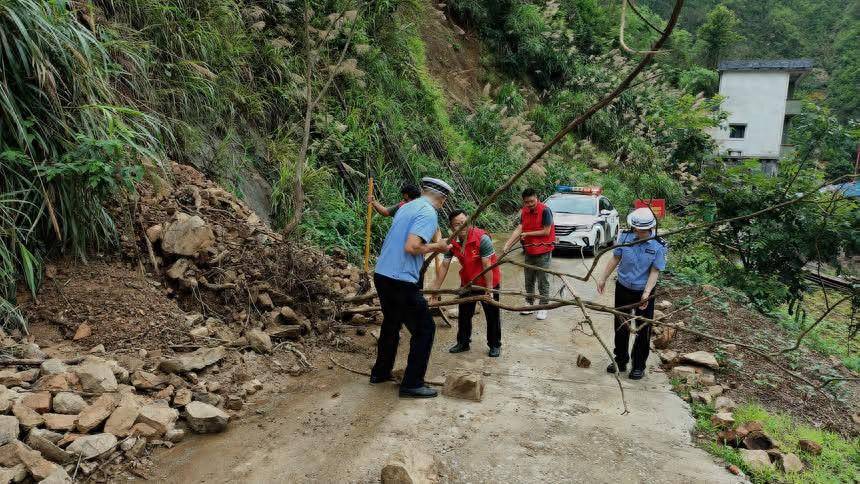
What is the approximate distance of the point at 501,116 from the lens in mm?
17094

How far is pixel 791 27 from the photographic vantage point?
44.6m

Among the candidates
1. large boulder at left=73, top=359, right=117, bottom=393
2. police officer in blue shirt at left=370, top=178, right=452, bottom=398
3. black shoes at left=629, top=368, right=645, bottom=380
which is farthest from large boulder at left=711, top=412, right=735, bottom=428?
large boulder at left=73, top=359, right=117, bottom=393

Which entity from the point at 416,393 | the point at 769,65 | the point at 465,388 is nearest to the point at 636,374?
the point at 465,388

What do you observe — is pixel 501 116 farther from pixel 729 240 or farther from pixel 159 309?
pixel 159 309

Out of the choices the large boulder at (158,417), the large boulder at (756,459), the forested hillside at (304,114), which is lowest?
the large boulder at (756,459)

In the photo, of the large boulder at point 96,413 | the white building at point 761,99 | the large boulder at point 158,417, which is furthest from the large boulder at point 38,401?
the white building at point 761,99

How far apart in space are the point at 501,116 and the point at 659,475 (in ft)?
47.9

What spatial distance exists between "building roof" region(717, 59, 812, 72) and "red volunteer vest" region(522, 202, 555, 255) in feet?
100.0

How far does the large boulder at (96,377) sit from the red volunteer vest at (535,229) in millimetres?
4715

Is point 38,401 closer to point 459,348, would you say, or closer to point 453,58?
point 459,348

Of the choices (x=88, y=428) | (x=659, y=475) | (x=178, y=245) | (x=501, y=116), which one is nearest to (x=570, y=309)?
(x=659, y=475)

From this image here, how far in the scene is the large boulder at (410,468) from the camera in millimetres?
3047

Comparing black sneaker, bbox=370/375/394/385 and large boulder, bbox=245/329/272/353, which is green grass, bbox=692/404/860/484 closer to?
black sneaker, bbox=370/375/394/385

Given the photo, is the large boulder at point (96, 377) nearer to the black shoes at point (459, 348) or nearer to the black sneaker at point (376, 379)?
the black sneaker at point (376, 379)
